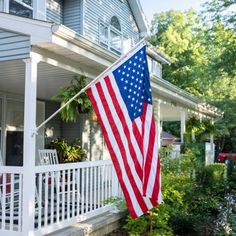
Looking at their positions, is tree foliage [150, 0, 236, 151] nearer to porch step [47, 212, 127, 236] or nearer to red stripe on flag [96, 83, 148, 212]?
porch step [47, 212, 127, 236]

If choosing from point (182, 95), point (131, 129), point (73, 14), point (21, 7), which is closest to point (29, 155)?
point (131, 129)

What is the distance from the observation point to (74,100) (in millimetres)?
6457

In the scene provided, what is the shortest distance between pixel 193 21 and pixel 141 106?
97.7 ft

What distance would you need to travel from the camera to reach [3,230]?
5047 millimetres

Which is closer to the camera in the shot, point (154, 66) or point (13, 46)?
point (13, 46)

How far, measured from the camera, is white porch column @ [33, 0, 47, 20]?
374 inches

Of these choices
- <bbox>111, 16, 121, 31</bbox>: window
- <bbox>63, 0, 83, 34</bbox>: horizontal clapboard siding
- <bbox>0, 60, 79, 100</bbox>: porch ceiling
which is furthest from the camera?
<bbox>111, 16, 121, 31</bbox>: window

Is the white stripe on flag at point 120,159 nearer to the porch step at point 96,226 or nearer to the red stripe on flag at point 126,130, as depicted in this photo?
the red stripe on flag at point 126,130

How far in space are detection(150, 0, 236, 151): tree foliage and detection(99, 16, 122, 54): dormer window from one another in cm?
455

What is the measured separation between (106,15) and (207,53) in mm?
17322

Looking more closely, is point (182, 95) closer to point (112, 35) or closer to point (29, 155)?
point (112, 35)

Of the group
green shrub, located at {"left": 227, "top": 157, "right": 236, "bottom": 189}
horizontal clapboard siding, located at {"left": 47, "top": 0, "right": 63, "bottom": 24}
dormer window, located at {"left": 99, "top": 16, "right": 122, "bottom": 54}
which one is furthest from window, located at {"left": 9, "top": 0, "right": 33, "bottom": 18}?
green shrub, located at {"left": 227, "top": 157, "right": 236, "bottom": 189}

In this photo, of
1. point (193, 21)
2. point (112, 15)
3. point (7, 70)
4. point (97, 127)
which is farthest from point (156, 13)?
point (7, 70)

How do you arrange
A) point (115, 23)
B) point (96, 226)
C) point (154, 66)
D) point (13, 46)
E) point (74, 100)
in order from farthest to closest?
point (154, 66), point (115, 23), point (74, 100), point (96, 226), point (13, 46)
